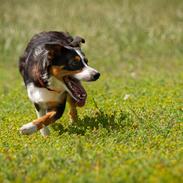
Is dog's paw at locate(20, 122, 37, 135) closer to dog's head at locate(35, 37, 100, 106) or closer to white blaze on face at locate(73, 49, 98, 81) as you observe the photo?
dog's head at locate(35, 37, 100, 106)

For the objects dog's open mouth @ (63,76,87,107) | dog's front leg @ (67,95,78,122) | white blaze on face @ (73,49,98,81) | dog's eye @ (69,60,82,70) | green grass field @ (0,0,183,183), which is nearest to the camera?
green grass field @ (0,0,183,183)

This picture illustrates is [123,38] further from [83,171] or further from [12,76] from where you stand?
[83,171]

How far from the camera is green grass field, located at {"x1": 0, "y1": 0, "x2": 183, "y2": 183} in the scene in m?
5.64

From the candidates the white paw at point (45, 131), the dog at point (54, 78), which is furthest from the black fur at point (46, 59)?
the white paw at point (45, 131)

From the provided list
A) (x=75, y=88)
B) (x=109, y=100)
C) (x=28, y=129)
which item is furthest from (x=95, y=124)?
(x=109, y=100)

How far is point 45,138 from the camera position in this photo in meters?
7.73

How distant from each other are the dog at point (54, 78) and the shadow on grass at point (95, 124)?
282 millimetres

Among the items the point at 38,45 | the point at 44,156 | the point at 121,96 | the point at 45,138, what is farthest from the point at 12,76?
the point at 44,156

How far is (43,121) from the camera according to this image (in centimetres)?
806

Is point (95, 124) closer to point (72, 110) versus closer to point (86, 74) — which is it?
point (72, 110)

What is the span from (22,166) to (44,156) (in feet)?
1.05

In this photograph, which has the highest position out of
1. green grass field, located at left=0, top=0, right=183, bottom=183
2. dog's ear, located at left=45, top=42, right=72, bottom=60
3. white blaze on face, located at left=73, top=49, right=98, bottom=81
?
dog's ear, located at left=45, top=42, right=72, bottom=60

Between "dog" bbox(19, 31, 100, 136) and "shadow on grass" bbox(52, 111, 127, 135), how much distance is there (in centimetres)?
28

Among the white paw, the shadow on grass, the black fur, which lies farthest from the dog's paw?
the black fur
